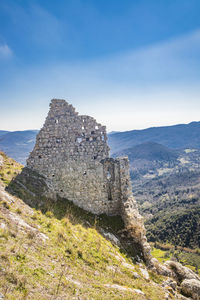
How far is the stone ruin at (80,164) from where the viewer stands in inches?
627

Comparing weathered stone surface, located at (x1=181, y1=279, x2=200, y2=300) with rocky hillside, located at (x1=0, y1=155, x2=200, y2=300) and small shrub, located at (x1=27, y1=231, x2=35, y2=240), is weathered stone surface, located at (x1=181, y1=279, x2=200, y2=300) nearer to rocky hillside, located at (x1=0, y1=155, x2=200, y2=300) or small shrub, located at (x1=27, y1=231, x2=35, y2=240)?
rocky hillside, located at (x1=0, y1=155, x2=200, y2=300)

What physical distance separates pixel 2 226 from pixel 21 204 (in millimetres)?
3026

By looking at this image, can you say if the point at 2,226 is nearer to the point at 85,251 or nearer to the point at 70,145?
the point at 85,251

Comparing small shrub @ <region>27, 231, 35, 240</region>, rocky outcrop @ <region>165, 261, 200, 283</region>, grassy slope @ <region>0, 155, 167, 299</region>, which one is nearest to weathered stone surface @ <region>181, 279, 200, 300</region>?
rocky outcrop @ <region>165, 261, 200, 283</region>

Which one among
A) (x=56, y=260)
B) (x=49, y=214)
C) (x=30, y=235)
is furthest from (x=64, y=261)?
(x=49, y=214)

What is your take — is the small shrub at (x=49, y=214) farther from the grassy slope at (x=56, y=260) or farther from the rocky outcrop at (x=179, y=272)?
the rocky outcrop at (x=179, y=272)

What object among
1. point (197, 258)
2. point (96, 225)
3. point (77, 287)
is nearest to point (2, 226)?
point (77, 287)

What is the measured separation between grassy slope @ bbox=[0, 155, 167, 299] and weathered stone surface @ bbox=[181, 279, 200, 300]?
71.9 inches

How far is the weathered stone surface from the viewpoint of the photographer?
1177 cm

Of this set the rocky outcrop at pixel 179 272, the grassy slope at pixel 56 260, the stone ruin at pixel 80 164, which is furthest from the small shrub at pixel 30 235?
the rocky outcrop at pixel 179 272

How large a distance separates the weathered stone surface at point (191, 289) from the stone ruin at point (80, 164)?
5.02 m

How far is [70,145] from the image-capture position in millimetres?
16391

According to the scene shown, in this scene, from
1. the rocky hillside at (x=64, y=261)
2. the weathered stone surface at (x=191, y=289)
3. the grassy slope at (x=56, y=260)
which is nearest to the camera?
the grassy slope at (x=56, y=260)

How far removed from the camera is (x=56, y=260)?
27.0 feet
